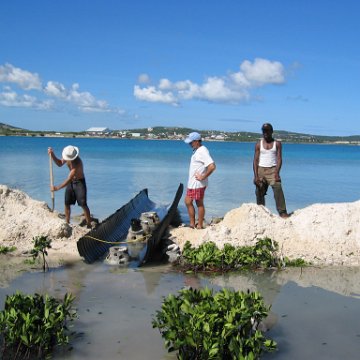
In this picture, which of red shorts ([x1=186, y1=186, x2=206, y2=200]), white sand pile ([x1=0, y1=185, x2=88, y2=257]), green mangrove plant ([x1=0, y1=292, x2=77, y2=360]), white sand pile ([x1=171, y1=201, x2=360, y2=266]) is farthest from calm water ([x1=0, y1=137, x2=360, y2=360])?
red shorts ([x1=186, y1=186, x2=206, y2=200])

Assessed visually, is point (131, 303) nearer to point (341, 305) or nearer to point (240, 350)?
point (240, 350)

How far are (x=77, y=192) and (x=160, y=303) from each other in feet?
15.5

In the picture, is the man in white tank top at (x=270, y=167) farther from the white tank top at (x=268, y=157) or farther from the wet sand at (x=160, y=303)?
the wet sand at (x=160, y=303)

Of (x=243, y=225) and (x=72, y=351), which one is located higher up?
(x=243, y=225)

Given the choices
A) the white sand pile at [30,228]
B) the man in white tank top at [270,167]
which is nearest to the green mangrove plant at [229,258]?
the man in white tank top at [270,167]

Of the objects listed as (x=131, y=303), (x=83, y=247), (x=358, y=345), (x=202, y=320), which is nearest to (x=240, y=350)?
(x=202, y=320)

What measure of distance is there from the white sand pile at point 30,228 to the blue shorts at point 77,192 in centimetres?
52

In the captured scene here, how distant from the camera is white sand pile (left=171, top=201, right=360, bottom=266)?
8812 mm

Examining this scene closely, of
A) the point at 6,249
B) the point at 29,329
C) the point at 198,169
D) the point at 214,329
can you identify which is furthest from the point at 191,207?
the point at 29,329

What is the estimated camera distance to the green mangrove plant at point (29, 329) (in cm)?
474

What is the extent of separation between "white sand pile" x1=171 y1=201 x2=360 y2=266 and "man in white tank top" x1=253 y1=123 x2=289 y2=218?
812mm

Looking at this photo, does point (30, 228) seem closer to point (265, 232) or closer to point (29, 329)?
point (265, 232)

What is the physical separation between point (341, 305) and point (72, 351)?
3658mm

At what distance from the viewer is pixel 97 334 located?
546 cm
